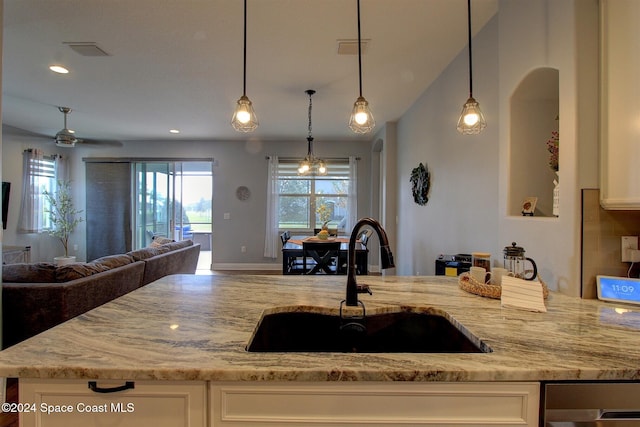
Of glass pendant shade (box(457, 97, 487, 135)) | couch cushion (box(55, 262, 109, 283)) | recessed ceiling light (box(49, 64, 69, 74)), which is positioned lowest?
couch cushion (box(55, 262, 109, 283))

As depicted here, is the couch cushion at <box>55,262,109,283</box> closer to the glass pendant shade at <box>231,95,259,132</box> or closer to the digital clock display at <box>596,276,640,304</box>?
the glass pendant shade at <box>231,95,259,132</box>

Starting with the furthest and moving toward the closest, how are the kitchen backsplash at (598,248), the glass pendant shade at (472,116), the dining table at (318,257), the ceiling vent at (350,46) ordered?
the dining table at (318,257)
the ceiling vent at (350,46)
the glass pendant shade at (472,116)
the kitchen backsplash at (598,248)

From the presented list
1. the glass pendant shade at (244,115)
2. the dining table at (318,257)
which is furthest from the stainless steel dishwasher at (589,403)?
the dining table at (318,257)

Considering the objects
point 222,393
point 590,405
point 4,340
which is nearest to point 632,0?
point 590,405

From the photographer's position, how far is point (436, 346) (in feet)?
3.96

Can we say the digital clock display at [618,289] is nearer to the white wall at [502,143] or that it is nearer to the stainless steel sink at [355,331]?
the white wall at [502,143]

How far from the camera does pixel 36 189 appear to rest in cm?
564

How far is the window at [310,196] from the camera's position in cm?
632

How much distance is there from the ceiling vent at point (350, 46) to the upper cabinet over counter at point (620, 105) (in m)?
1.59

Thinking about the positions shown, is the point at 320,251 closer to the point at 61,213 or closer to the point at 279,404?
the point at 279,404

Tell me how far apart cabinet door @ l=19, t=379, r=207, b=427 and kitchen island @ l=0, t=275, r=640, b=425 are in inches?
0.8

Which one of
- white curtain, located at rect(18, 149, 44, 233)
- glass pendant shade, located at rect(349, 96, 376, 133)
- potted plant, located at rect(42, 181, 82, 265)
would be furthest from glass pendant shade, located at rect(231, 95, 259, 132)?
white curtain, located at rect(18, 149, 44, 233)

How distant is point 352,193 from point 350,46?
12.3 feet

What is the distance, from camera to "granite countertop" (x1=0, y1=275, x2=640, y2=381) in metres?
0.76
